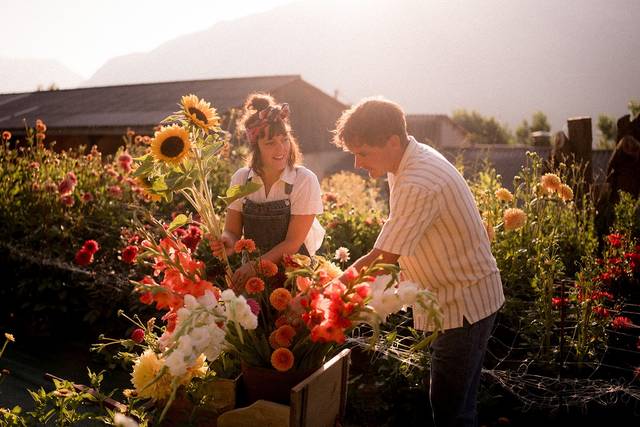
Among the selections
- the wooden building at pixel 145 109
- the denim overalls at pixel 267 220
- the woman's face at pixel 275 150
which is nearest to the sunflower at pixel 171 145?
the woman's face at pixel 275 150

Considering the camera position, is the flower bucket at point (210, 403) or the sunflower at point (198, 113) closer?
the flower bucket at point (210, 403)

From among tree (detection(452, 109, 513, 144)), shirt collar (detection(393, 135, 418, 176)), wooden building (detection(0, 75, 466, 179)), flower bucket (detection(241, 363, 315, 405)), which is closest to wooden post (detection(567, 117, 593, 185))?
shirt collar (detection(393, 135, 418, 176))

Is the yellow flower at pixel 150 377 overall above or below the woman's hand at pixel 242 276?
below

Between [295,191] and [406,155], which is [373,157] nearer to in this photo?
[406,155]

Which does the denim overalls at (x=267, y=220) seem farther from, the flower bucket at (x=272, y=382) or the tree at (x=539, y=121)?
the tree at (x=539, y=121)

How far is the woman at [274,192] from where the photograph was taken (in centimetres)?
224

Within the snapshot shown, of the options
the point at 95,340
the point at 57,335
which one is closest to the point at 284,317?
the point at 95,340

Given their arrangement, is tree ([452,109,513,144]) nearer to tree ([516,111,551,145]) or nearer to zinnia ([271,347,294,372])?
tree ([516,111,551,145])

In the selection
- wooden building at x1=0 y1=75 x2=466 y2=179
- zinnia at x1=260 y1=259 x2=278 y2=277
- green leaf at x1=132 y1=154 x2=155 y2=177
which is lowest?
zinnia at x1=260 y1=259 x2=278 y2=277

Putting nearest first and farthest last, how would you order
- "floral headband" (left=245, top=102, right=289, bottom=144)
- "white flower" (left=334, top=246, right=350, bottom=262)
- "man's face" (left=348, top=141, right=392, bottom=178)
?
"man's face" (left=348, top=141, right=392, bottom=178) → "white flower" (left=334, top=246, right=350, bottom=262) → "floral headband" (left=245, top=102, right=289, bottom=144)

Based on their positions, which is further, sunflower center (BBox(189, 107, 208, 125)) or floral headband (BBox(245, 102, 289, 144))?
floral headband (BBox(245, 102, 289, 144))

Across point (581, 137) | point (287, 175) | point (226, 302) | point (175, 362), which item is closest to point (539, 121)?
point (581, 137)

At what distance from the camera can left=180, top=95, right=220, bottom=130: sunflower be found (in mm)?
1573

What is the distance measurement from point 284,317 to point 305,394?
193 mm
